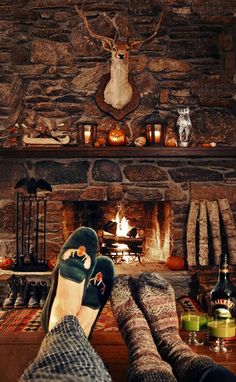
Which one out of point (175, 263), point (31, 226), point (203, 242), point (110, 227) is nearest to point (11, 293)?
point (31, 226)

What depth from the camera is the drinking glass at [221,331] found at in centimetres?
140

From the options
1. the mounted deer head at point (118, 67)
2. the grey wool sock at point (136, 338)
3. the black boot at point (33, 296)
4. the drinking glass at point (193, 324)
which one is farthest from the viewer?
the mounted deer head at point (118, 67)

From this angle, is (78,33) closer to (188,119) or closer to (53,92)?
(53,92)

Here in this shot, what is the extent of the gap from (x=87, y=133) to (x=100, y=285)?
7.00 ft

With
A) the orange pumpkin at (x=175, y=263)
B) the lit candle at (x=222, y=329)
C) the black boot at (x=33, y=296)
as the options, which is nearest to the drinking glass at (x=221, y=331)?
the lit candle at (x=222, y=329)

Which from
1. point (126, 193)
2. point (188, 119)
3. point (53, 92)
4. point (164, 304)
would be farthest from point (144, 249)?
point (164, 304)

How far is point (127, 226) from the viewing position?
3.96m

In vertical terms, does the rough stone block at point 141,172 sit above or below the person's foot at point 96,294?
above

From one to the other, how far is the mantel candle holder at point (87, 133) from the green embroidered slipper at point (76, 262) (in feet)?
6.50

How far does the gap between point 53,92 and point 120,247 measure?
1.37 meters

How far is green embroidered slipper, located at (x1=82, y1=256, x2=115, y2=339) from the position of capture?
161cm

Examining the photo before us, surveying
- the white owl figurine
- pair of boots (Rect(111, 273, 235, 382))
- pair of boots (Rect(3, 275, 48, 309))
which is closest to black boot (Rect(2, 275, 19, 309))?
pair of boots (Rect(3, 275, 48, 309))

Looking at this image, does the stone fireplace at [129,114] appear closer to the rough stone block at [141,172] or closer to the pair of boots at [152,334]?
the rough stone block at [141,172]

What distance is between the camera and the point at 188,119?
12.1 feet
